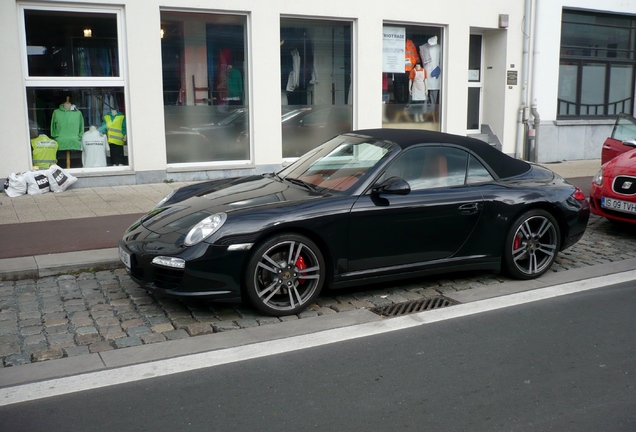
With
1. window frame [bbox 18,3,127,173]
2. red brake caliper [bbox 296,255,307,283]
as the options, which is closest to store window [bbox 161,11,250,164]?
window frame [bbox 18,3,127,173]

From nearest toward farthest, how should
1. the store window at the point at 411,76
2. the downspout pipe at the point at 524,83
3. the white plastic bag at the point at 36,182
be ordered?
the white plastic bag at the point at 36,182, the store window at the point at 411,76, the downspout pipe at the point at 524,83

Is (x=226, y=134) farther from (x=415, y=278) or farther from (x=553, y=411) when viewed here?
(x=553, y=411)

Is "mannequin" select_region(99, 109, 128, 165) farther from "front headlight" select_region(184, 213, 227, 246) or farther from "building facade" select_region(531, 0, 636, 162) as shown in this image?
"building facade" select_region(531, 0, 636, 162)

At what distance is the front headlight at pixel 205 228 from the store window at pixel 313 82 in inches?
319

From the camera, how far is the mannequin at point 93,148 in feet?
39.8

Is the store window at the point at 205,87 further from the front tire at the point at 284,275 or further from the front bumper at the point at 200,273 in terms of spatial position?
the front tire at the point at 284,275

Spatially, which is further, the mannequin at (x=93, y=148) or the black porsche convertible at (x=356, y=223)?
the mannequin at (x=93, y=148)

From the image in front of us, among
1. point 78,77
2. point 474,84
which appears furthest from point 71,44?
point 474,84

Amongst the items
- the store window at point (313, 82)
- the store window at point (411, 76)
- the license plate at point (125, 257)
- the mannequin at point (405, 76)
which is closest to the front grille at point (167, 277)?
the license plate at point (125, 257)

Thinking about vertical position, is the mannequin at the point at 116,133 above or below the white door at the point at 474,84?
below

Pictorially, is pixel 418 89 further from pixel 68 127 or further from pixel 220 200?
pixel 220 200

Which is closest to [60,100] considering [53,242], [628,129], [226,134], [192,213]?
[226,134]

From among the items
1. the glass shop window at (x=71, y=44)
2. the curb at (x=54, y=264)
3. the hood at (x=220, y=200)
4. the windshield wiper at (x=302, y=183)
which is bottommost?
the curb at (x=54, y=264)

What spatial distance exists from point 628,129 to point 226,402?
412 inches
